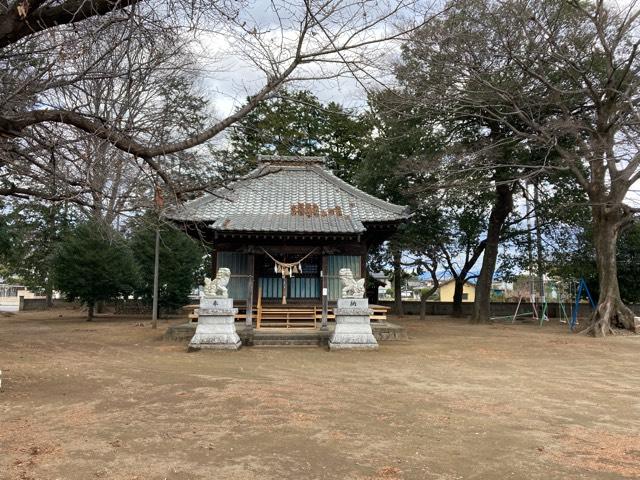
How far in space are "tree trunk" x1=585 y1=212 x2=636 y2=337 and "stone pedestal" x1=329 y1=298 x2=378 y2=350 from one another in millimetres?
9128

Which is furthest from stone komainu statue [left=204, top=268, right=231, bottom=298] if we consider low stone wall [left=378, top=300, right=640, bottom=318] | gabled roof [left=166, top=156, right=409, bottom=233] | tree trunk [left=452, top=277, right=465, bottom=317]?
low stone wall [left=378, top=300, right=640, bottom=318]

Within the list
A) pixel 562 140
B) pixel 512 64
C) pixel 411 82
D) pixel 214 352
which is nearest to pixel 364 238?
pixel 411 82

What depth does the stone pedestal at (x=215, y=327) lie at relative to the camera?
43.2 ft

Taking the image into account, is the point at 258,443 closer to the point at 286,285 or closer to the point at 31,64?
the point at 31,64

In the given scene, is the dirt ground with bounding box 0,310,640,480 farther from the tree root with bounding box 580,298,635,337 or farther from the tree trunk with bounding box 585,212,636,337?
the tree trunk with bounding box 585,212,636,337

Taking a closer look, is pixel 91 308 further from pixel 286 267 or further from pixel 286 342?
pixel 286 342

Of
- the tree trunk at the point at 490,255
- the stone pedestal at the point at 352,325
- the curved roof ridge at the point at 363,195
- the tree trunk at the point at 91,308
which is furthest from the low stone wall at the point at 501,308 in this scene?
the stone pedestal at the point at 352,325

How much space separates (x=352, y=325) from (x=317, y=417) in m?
7.43

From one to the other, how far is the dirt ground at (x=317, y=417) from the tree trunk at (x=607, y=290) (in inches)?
246

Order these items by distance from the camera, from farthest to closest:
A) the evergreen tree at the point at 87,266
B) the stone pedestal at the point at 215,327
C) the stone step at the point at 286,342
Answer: the evergreen tree at the point at 87,266, the stone step at the point at 286,342, the stone pedestal at the point at 215,327

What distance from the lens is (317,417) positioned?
20.1 ft

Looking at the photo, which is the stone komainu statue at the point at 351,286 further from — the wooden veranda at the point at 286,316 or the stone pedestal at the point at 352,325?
the wooden veranda at the point at 286,316

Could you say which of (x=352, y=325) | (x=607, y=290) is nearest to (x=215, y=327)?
(x=352, y=325)

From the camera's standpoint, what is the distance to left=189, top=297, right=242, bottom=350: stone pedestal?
13156mm
